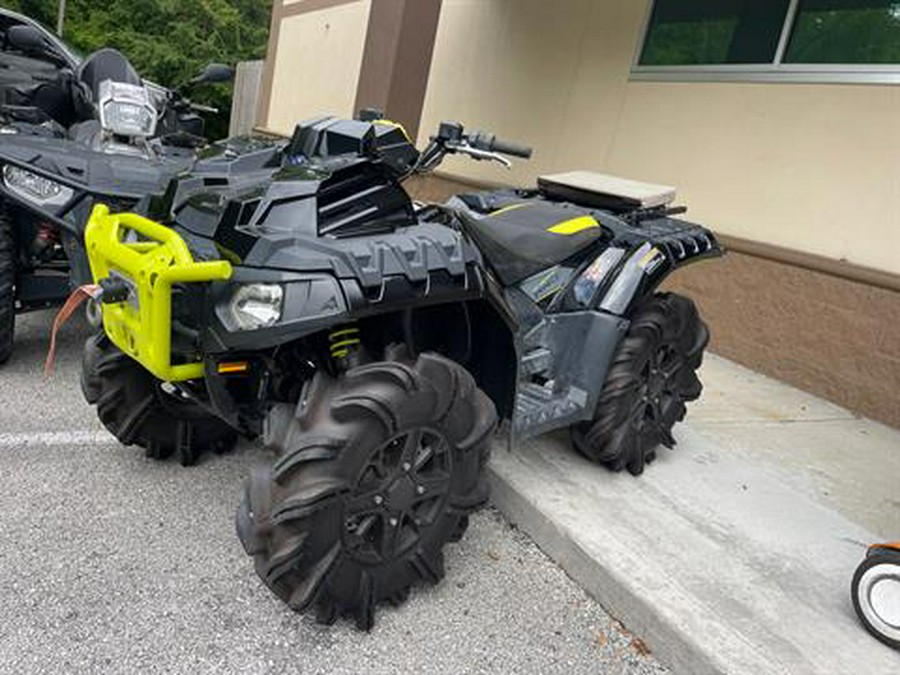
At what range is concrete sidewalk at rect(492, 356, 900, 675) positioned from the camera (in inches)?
92.1

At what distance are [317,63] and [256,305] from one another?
1194 cm

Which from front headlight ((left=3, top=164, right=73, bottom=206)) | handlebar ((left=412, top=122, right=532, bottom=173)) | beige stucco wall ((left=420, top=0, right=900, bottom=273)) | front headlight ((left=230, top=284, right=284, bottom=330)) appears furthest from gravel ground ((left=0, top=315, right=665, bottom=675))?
beige stucco wall ((left=420, top=0, right=900, bottom=273))

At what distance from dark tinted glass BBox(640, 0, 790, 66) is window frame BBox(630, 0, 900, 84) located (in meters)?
0.04

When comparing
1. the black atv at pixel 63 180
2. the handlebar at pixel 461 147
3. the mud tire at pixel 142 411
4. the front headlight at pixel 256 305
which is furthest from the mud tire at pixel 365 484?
the black atv at pixel 63 180

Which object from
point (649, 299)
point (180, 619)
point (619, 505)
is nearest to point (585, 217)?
point (649, 299)

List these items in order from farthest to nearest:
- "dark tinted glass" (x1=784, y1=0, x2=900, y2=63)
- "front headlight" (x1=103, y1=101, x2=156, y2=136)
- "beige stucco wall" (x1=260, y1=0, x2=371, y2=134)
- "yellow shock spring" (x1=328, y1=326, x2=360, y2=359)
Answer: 1. "beige stucco wall" (x1=260, y1=0, x2=371, y2=134)
2. "dark tinted glass" (x1=784, y1=0, x2=900, y2=63)
3. "front headlight" (x1=103, y1=101, x2=156, y2=136)
4. "yellow shock spring" (x1=328, y1=326, x2=360, y2=359)

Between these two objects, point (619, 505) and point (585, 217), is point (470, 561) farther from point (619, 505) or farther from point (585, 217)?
→ point (585, 217)

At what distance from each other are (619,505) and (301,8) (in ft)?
42.5

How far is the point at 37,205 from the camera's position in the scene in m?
3.56

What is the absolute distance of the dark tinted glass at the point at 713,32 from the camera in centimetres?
541

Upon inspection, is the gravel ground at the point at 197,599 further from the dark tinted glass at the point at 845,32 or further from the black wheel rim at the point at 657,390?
the dark tinted glass at the point at 845,32

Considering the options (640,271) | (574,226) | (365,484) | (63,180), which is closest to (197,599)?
(365,484)

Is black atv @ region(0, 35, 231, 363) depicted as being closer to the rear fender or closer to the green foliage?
the rear fender

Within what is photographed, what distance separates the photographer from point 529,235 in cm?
290
